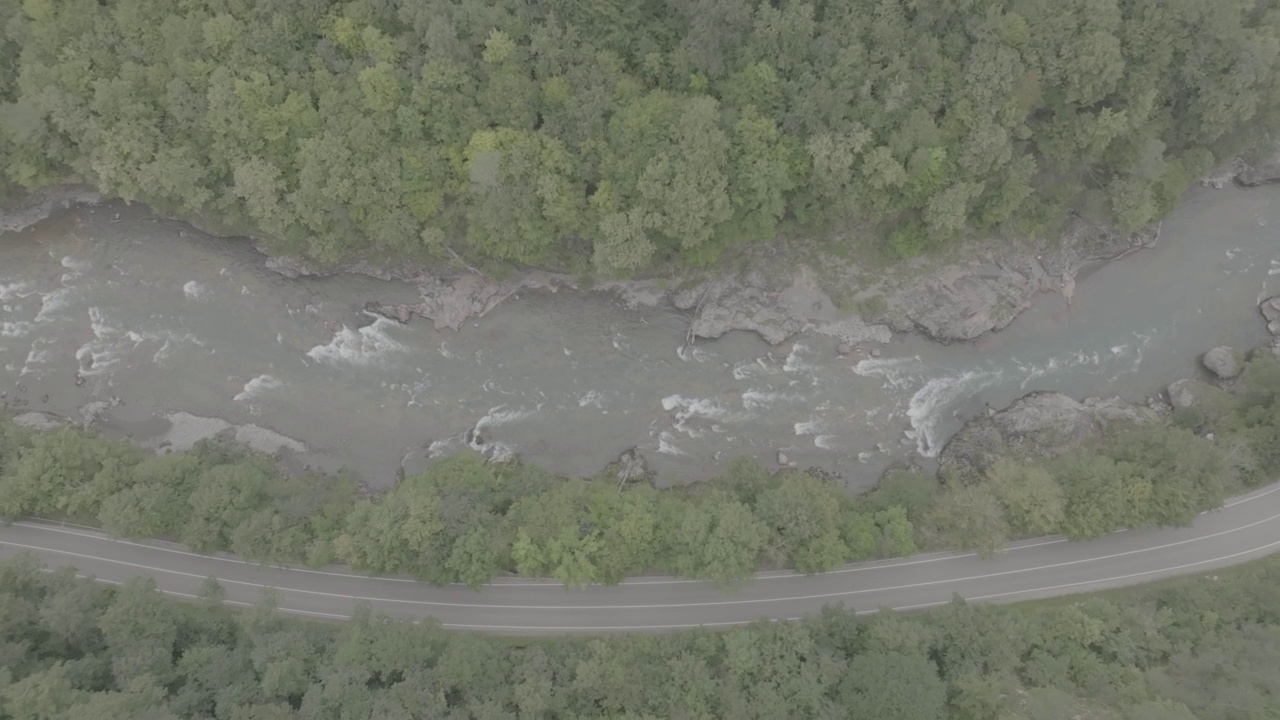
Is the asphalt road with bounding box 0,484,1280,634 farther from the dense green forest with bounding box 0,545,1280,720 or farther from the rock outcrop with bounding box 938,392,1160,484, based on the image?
the rock outcrop with bounding box 938,392,1160,484

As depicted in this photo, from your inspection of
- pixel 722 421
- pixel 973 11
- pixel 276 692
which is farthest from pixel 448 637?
pixel 973 11

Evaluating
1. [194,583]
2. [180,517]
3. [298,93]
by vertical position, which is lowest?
[194,583]

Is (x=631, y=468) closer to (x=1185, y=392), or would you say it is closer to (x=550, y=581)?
(x=550, y=581)

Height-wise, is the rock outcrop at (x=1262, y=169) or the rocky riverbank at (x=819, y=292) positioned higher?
the rock outcrop at (x=1262, y=169)

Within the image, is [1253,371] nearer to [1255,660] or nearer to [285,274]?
[1255,660]

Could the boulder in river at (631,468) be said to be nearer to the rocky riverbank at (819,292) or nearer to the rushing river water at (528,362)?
the rushing river water at (528,362)

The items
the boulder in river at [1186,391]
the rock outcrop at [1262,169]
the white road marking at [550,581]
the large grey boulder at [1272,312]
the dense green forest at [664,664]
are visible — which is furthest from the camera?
the rock outcrop at [1262,169]

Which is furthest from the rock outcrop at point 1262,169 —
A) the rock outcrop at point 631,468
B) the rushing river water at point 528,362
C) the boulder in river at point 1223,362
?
the rock outcrop at point 631,468
